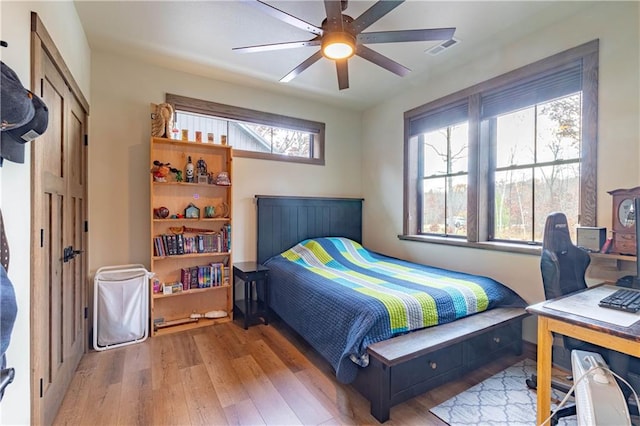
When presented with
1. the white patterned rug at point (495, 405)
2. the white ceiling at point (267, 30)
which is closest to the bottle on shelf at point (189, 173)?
the white ceiling at point (267, 30)

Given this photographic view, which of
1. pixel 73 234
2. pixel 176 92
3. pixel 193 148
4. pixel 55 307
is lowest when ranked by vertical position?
pixel 55 307

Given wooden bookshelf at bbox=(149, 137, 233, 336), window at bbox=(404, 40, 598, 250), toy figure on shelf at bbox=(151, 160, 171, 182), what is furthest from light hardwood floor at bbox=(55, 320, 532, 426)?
toy figure on shelf at bbox=(151, 160, 171, 182)

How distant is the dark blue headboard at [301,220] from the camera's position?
144 inches

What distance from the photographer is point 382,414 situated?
173 centimetres

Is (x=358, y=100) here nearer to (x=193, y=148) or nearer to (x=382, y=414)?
(x=193, y=148)

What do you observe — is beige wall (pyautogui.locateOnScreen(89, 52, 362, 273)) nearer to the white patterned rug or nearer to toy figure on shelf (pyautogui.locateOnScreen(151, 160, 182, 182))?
toy figure on shelf (pyautogui.locateOnScreen(151, 160, 182, 182))

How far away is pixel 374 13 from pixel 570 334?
195 centimetres

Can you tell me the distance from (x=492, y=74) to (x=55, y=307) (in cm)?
387

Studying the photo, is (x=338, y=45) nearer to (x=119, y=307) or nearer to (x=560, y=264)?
(x=560, y=264)

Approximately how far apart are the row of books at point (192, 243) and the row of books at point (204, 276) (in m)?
0.19

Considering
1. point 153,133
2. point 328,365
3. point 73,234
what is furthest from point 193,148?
point 328,365

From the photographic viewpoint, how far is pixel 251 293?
328cm

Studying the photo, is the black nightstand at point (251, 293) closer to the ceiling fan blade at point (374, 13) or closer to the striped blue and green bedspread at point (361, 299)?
the striped blue and green bedspread at point (361, 299)

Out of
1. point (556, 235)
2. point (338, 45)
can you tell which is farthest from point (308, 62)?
point (556, 235)
